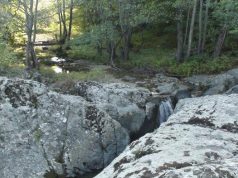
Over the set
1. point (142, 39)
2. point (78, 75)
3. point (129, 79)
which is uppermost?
point (142, 39)

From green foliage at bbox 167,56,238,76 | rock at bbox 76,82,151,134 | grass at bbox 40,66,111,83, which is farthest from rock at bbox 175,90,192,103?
grass at bbox 40,66,111,83

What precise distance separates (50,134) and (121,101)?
15.1ft

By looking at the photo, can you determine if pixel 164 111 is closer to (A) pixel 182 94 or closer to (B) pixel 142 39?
(A) pixel 182 94

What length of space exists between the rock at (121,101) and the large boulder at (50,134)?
159 centimetres

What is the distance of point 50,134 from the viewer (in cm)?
1340

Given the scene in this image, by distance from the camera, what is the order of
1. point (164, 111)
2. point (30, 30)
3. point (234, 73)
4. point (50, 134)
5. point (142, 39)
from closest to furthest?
point (50, 134) → point (164, 111) → point (234, 73) → point (30, 30) → point (142, 39)

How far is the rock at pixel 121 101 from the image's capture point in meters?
16.2

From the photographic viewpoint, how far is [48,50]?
120 ft

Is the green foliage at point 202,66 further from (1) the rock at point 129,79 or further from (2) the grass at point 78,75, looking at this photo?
(2) the grass at point 78,75

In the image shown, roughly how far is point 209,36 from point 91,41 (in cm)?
917

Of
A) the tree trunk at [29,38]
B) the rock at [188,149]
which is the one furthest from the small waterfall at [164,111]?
the tree trunk at [29,38]

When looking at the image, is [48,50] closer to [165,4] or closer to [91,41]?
[91,41]

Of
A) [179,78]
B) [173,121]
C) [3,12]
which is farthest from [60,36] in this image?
[173,121]

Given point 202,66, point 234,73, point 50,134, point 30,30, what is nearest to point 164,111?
point 50,134
